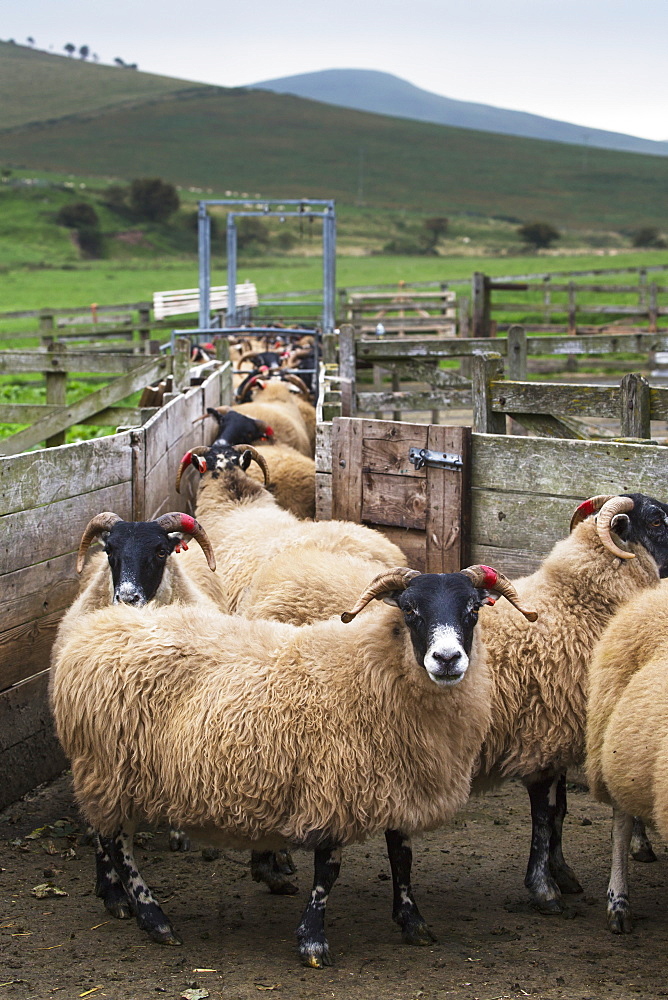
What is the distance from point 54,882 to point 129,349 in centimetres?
1832

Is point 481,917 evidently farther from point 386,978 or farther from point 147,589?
point 147,589

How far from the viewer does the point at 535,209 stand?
13800 cm

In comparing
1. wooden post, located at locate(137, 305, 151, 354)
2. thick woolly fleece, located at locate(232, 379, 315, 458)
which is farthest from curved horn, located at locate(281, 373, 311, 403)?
wooden post, located at locate(137, 305, 151, 354)

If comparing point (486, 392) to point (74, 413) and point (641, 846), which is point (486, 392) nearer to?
point (641, 846)

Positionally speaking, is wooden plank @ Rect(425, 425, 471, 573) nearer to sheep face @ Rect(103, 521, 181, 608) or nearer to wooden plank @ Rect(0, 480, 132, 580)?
sheep face @ Rect(103, 521, 181, 608)

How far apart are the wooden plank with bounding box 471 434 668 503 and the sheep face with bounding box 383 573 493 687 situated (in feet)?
5.12

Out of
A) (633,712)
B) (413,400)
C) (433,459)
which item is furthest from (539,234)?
(633,712)

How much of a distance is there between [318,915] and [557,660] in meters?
1.56

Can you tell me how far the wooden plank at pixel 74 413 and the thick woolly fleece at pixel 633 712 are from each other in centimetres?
589

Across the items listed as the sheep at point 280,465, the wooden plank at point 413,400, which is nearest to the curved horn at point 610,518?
the sheep at point 280,465

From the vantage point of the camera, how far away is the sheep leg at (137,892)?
4086 mm

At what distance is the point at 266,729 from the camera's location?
4098mm

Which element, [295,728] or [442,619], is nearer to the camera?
[442,619]

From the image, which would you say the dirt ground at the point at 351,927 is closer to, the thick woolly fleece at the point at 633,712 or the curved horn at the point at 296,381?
the thick woolly fleece at the point at 633,712
